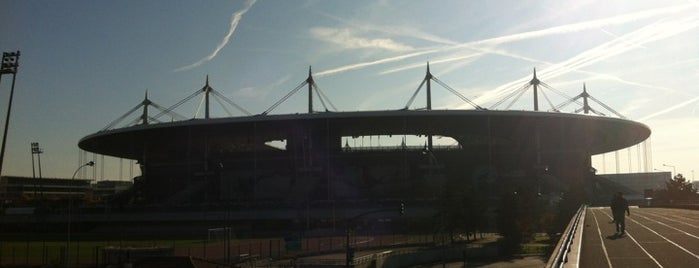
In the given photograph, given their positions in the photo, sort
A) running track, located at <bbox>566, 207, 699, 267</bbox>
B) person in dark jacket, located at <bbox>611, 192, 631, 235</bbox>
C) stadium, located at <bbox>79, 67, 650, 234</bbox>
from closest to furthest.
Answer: running track, located at <bbox>566, 207, 699, 267</bbox> < person in dark jacket, located at <bbox>611, 192, 631, 235</bbox> < stadium, located at <bbox>79, 67, 650, 234</bbox>

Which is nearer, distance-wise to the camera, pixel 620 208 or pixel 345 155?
pixel 620 208

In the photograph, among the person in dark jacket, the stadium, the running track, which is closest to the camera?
the running track

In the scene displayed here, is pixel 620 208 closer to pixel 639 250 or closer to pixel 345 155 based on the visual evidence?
pixel 639 250

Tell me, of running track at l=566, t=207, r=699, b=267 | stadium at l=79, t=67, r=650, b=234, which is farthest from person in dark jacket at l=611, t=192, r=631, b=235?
stadium at l=79, t=67, r=650, b=234

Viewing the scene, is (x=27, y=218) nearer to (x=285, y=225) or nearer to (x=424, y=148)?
(x=285, y=225)

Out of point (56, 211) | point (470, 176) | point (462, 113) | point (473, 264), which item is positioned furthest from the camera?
point (470, 176)

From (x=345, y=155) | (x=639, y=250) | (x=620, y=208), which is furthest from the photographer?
(x=345, y=155)

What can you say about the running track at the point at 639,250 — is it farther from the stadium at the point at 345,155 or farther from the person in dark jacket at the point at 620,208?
the stadium at the point at 345,155

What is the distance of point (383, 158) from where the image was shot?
100 meters

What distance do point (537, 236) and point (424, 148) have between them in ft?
113

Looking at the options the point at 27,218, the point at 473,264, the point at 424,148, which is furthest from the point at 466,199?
the point at 27,218

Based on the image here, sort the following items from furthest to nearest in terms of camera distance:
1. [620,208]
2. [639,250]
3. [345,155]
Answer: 1. [345,155]
2. [620,208]
3. [639,250]

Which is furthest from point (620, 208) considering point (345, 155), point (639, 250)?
point (345, 155)

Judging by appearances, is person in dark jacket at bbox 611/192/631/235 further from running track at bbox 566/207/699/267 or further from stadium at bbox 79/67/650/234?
stadium at bbox 79/67/650/234
